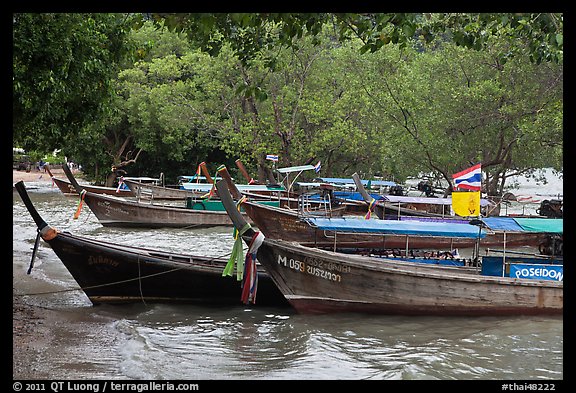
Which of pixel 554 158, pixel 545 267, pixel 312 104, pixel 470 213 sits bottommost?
pixel 545 267

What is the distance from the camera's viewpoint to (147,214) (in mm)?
19844

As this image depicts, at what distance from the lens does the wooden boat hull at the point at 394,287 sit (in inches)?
377

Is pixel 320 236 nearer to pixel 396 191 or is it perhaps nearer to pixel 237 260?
pixel 237 260

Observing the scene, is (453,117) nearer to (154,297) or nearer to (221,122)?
(221,122)

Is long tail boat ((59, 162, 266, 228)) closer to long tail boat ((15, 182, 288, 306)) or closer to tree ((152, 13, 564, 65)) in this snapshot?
long tail boat ((15, 182, 288, 306))

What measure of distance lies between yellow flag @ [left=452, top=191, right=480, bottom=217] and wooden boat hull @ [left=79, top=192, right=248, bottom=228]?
11.0 m

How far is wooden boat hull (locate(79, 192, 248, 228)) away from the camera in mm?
19750

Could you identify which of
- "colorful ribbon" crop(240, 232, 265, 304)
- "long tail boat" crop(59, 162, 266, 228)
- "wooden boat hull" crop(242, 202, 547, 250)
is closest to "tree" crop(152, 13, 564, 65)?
"colorful ribbon" crop(240, 232, 265, 304)

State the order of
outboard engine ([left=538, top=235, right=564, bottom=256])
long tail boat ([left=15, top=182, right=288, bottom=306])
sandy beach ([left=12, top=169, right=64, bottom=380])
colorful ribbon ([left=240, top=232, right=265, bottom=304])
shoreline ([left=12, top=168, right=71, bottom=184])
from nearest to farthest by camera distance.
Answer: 1. sandy beach ([left=12, top=169, right=64, bottom=380])
2. colorful ribbon ([left=240, top=232, right=265, bottom=304])
3. long tail boat ([left=15, top=182, right=288, bottom=306])
4. outboard engine ([left=538, top=235, right=564, bottom=256])
5. shoreline ([left=12, top=168, right=71, bottom=184])

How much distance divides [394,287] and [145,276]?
3880mm

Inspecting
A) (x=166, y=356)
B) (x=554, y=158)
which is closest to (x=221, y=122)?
(x=554, y=158)

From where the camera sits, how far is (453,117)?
66.5 feet

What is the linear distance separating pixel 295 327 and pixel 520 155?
49.8 feet
